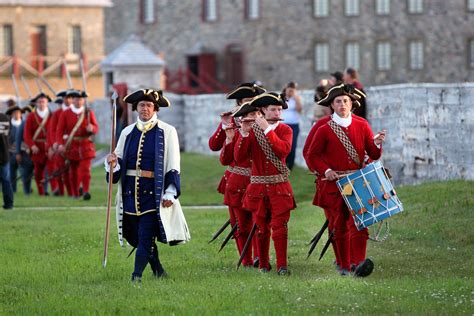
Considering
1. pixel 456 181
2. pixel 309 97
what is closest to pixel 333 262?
pixel 456 181

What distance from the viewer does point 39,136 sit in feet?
96.5

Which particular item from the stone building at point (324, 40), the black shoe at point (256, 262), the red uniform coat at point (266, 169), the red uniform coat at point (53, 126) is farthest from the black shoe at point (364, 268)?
the stone building at point (324, 40)

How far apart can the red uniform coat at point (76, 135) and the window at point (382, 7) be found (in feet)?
167

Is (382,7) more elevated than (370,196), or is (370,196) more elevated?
(382,7)

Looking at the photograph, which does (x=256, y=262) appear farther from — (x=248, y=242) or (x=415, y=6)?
(x=415, y=6)

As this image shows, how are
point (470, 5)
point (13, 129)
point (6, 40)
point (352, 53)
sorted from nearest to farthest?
point (13, 129)
point (470, 5)
point (352, 53)
point (6, 40)

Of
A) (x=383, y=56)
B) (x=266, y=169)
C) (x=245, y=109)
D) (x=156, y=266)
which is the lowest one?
(x=156, y=266)

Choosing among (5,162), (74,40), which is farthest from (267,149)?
(74,40)

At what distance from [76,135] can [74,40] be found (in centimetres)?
6313

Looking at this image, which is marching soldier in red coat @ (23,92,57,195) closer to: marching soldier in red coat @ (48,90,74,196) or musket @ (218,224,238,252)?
marching soldier in red coat @ (48,90,74,196)

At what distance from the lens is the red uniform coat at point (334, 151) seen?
50.9ft

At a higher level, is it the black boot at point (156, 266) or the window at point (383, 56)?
the window at point (383, 56)

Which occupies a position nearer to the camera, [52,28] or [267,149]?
[267,149]

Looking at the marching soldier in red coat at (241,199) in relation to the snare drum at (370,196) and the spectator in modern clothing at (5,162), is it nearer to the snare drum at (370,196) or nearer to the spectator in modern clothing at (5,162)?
the snare drum at (370,196)
